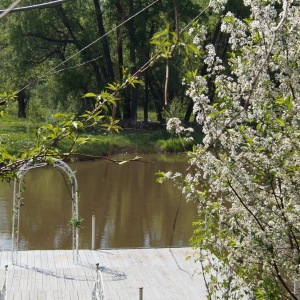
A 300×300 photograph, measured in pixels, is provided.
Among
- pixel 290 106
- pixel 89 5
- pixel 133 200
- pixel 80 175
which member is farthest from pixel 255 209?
pixel 89 5

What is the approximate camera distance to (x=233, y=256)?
4.23m

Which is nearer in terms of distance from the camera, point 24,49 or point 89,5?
point 24,49

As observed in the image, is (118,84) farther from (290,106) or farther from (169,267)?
(169,267)

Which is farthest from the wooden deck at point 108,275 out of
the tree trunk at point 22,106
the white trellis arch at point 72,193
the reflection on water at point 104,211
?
the tree trunk at point 22,106

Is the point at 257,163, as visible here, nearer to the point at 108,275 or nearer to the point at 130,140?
the point at 108,275

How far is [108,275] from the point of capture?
369 inches

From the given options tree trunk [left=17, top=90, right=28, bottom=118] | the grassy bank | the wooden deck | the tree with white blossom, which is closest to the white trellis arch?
the wooden deck

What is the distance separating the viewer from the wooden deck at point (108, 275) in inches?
339

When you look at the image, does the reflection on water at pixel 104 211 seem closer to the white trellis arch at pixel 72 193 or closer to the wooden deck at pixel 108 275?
the wooden deck at pixel 108 275

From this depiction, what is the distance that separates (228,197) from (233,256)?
36 cm

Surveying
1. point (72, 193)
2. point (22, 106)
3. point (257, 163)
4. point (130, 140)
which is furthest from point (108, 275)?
point (22, 106)

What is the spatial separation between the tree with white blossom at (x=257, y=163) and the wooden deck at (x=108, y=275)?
4268 mm

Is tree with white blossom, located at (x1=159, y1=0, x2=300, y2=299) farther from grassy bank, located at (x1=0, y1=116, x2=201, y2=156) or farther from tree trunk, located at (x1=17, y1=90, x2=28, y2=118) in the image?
tree trunk, located at (x1=17, y1=90, x2=28, y2=118)

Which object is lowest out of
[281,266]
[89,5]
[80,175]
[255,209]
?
[80,175]
